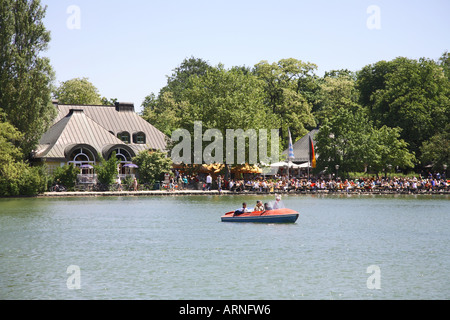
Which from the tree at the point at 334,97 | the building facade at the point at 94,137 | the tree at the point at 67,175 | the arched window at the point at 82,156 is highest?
the tree at the point at 334,97

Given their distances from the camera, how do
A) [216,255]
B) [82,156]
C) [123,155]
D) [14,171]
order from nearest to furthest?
[216,255] → [14,171] → [82,156] → [123,155]

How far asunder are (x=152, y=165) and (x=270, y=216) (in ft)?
96.1

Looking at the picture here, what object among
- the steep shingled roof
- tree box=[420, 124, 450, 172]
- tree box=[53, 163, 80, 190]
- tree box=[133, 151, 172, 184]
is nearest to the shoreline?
tree box=[53, 163, 80, 190]

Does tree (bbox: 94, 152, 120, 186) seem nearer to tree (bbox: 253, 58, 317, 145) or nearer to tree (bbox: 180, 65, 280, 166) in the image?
tree (bbox: 180, 65, 280, 166)

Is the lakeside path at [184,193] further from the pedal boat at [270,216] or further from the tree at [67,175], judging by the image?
the pedal boat at [270,216]

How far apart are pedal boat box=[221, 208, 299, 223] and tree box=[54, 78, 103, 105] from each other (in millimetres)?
60565

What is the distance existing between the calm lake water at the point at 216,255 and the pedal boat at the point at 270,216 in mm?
458

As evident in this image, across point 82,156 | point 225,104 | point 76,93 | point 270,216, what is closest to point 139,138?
point 82,156

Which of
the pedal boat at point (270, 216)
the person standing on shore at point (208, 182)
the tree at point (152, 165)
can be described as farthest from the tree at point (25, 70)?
the pedal boat at point (270, 216)

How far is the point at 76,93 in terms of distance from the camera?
3622 inches

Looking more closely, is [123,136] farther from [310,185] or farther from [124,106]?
[310,185]

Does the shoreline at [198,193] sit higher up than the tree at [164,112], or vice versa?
Result: the tree at [164,112]

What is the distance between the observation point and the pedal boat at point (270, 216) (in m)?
34.9
